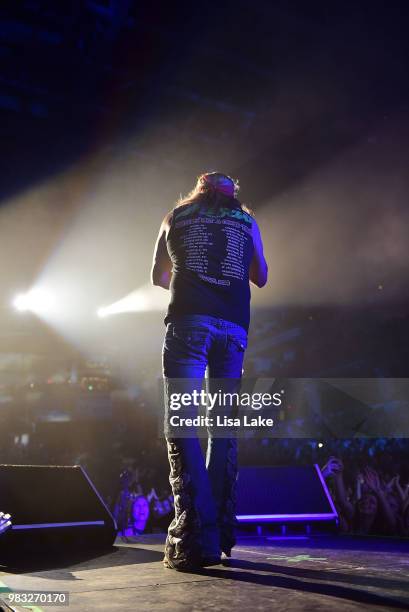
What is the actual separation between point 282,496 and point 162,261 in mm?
1866

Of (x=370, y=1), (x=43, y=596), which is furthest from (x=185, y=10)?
(x=43, y=596)

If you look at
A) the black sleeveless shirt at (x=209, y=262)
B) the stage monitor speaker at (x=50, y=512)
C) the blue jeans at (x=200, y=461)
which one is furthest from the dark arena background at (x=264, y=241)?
the black sleeveless shirt at (x=209, y=262)

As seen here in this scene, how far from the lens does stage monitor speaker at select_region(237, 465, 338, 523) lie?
320cm

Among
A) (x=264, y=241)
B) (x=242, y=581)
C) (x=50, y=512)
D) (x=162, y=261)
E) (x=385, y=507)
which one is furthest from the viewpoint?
(x=264, y=241)

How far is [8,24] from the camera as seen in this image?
255 inches

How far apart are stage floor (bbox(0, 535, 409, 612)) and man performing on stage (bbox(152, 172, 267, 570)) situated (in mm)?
196

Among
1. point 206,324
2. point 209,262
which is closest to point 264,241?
point 209,262

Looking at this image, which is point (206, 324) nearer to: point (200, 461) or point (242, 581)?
point (200, 461)

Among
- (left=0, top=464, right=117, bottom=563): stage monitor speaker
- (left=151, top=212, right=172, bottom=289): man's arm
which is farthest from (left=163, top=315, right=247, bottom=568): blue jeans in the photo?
(left=0, top=464, right=117, bottom=563): stage monitor speaker

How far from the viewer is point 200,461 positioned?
2131 mm

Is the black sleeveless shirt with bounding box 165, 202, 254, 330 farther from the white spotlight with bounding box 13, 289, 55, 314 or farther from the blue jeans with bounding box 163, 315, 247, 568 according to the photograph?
the white spotlight with bounding box 13, 289, 55, 314

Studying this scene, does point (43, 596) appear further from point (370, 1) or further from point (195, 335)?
point (370, 1)

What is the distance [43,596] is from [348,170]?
742 cm

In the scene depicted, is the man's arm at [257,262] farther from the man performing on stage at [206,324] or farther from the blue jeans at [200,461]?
the blue jeans at [200,461]
